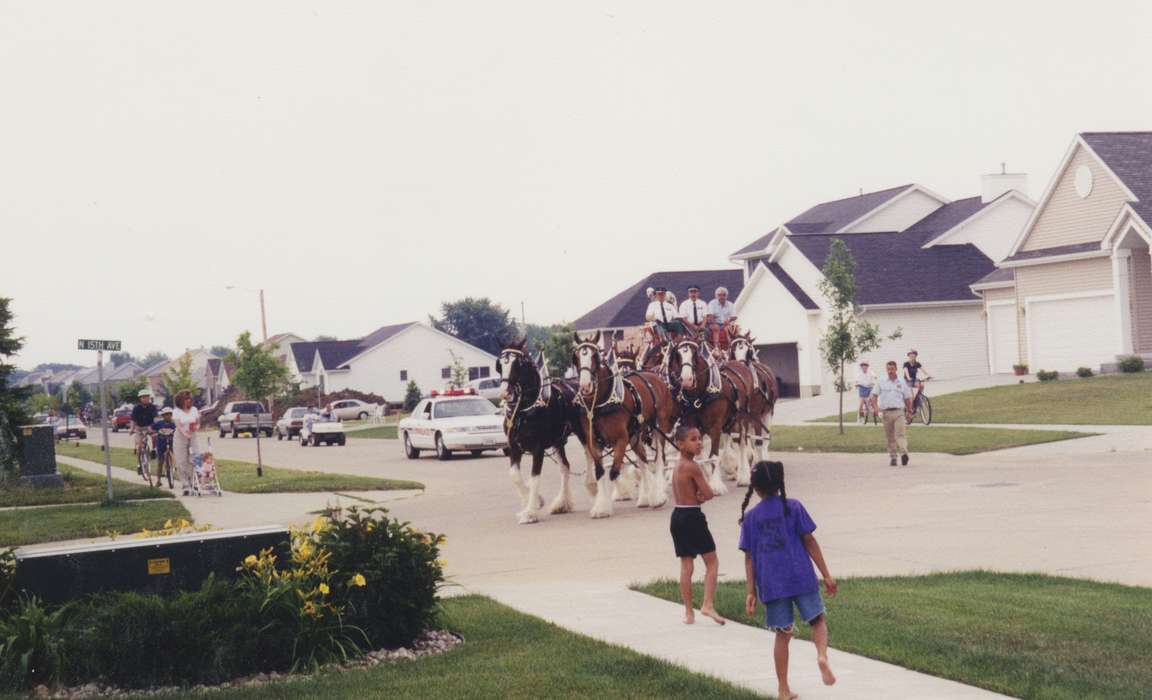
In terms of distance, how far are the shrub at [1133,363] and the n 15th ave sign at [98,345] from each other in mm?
28041

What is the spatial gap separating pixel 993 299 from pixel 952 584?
128 feet

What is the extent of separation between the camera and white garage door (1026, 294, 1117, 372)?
40781 mm

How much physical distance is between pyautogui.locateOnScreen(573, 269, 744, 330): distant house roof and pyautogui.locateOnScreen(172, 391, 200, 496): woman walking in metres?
46.7

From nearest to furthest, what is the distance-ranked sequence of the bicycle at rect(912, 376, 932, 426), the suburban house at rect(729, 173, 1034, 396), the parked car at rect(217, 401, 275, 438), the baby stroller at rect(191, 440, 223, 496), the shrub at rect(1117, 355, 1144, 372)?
the baby stroller at rect(191, 440, 223, 496), the bicycle at rect(912, 376, 932, 426), the shrub at rect(1117, 355, 1144, 372), the suburban house at rect(729, 173, 1034, 396), the parked car at rect(217, 401, 275, 438)

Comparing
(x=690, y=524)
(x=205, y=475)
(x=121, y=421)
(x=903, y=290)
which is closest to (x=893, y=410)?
(x=205, y=475)

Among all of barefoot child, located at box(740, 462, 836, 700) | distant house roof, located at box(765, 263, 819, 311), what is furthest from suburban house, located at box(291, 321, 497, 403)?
barefoot child, located at box(740, 462, 836, 700)

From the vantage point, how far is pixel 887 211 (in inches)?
2542

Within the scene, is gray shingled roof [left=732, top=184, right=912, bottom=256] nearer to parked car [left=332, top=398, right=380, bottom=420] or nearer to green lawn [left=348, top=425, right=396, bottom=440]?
green lawn [left=348, top=425, right=396, bottom=440]

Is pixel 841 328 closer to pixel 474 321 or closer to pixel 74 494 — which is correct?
pixel 74 494

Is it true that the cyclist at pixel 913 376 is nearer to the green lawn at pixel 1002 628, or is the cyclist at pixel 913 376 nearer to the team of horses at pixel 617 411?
the team of horses at pixel 617 411

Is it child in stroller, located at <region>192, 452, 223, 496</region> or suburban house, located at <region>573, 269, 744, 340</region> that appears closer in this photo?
child in stroller, located at <region>192, 452, 223, 496</region>

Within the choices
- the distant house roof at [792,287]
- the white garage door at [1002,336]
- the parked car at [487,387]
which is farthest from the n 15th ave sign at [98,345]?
the parked car at [487,387]

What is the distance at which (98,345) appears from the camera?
22656 millimetres

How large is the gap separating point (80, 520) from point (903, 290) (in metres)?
36.5
